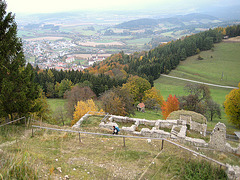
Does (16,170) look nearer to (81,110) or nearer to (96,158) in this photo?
(96,158)

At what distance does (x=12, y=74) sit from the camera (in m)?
16.1

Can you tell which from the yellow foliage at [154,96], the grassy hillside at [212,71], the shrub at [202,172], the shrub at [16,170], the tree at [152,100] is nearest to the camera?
the shrub at [16,170]

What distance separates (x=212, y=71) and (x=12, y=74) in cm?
8855

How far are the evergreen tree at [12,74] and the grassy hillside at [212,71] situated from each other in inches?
2028

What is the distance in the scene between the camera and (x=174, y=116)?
27547mm

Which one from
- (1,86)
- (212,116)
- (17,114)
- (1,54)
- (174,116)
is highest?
(1,54)

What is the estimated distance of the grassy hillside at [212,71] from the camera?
229 ft

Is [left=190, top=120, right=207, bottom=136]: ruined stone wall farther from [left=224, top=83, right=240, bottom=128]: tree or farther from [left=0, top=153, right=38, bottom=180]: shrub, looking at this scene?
[left=0, top=153, right=38, bottom=180]: shrub

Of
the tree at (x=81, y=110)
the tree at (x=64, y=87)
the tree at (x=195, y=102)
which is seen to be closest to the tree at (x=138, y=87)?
the tree at (x=195, y=102)

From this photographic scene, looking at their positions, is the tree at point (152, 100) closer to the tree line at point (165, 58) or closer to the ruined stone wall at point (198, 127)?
the tree line at point (165, 58)

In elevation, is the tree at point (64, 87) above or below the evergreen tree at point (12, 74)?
below

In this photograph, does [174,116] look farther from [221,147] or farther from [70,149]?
[70,149]

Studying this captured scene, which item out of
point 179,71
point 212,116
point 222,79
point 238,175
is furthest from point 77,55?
point 238,175

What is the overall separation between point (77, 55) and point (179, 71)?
5019 inches
